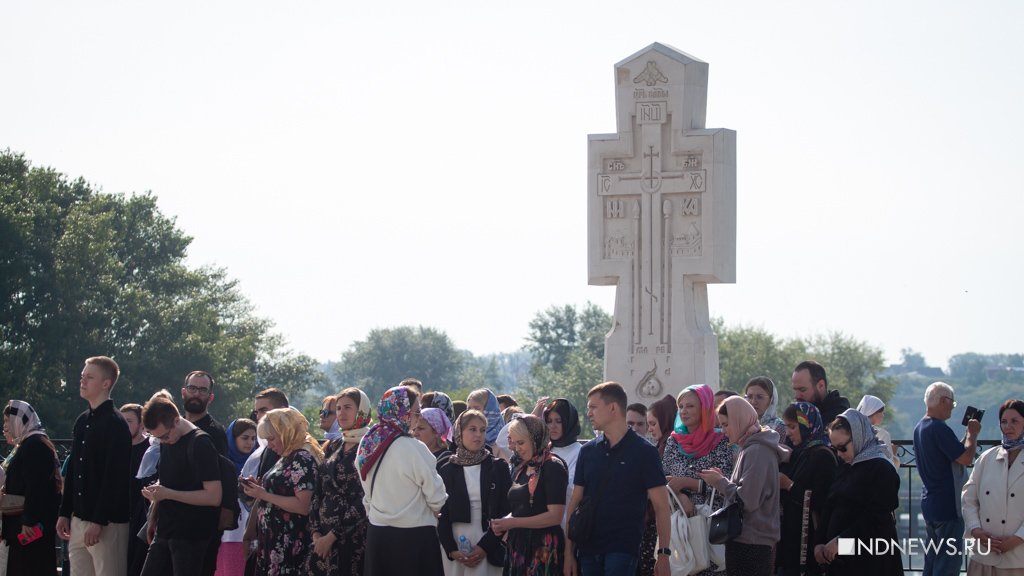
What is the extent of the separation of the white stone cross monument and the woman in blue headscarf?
298 centimetres

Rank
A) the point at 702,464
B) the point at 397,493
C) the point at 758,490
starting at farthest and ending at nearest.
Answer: the point at 702,464, the point at 758,490, the point at 397,493

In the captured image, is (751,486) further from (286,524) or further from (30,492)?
(30,492)

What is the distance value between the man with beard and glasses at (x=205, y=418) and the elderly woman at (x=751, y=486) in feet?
10.8

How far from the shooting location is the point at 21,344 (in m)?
33.3

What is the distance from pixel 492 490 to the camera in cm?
869

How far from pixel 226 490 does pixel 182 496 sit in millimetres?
330

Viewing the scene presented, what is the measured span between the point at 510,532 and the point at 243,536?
2.07 m

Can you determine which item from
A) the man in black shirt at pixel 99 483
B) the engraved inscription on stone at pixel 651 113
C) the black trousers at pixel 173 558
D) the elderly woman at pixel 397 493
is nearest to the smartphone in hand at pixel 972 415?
the engraved inscription on stone at pixel 651 113

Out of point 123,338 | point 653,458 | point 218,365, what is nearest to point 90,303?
point 123,338

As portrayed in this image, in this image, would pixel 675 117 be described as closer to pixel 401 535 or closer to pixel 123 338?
pixel 401 535

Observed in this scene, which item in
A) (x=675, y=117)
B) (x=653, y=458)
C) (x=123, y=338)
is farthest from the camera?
(x=123, y=338)

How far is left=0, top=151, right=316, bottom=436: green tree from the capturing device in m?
33.1

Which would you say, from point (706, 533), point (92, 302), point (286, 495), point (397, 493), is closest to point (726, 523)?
→ point (706, 533)

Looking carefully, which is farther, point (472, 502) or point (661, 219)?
point (661, 219)
